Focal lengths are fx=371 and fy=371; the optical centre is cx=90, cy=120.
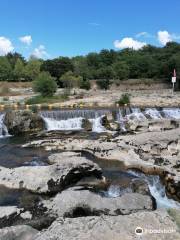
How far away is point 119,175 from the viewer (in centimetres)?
1875

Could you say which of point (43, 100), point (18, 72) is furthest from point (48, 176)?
point (18, 72)

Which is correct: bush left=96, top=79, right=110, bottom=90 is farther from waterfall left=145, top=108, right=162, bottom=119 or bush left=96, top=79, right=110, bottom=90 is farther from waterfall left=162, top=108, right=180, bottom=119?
waterfall left=145, top=108, right=162, bottom=119

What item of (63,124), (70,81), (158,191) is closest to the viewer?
(158,191)

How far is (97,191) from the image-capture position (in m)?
16.1

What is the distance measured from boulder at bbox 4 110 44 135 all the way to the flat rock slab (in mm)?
22278

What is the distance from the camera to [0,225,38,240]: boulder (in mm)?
10742

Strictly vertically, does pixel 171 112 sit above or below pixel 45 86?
below

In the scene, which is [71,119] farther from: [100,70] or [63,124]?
[100,70]

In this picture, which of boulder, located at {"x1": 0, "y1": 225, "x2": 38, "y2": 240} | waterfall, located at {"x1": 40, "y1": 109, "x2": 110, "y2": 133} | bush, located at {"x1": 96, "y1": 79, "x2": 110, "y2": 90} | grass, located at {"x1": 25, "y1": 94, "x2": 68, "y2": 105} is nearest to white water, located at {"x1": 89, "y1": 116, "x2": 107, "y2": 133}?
waterfall, located at {"x1": 40, "y1": 109, "x2": 110, "y2": 133}

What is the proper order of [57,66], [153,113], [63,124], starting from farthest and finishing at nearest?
1. [57,66]
2. [153,113]
3. [63,124]

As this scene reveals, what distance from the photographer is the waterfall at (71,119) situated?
34.4 metres

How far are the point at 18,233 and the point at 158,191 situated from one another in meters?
7.76

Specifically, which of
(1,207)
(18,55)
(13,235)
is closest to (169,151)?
(1,207)

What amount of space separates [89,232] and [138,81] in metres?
68.9
